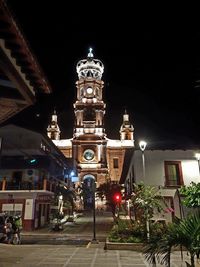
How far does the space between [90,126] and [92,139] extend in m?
4.80

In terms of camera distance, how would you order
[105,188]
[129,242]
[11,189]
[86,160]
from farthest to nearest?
[86,160], [105,188], [11,189], [129,242]

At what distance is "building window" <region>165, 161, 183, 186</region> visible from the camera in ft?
76.5

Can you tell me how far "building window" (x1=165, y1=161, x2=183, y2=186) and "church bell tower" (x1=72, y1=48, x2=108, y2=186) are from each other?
43.5m

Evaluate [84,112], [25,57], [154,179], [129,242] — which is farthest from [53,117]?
[25,57]

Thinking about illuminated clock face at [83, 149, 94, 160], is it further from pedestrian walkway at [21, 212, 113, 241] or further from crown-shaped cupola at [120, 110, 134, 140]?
pedestrian walkway at [21, 212, 113, 241]

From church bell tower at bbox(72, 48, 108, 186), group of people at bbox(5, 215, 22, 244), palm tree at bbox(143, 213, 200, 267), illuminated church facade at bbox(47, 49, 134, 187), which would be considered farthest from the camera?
illuminated church facade at bbox(47, 49, 134, 187)

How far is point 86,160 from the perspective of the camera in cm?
7056

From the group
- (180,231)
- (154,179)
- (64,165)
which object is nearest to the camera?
(180,231)

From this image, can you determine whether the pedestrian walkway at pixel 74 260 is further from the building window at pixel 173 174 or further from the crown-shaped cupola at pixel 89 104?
the crown-shaped cupola at pixel 89 104

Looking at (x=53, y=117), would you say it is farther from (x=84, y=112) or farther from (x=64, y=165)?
(x=64, y=165)

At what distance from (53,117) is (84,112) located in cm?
1296

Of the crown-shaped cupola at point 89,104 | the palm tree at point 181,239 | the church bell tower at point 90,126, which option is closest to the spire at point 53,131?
the church bell tower at point 90,126

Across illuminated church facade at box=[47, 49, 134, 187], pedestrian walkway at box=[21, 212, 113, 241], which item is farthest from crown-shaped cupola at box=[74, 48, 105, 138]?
pedestrian walkway at box=[21, 212, 113, 241]

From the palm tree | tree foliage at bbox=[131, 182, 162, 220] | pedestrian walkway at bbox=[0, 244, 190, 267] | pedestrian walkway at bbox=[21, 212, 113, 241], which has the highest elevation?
tree foliage at bbox=[131, 182, 162, 220]
